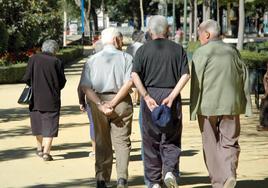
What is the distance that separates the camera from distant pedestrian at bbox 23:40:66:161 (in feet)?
31.3

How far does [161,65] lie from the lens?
6668 millimetres

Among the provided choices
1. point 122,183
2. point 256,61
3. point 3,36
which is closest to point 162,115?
point 122,183

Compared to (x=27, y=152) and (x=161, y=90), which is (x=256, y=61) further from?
(x=161, y=90)

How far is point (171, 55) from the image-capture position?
6.67 m

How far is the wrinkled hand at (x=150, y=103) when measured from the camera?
21.6 ft

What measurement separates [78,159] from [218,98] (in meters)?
3.42

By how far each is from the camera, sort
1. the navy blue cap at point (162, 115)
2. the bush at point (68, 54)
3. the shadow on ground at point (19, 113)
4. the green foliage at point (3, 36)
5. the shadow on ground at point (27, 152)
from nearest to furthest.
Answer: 1. the navy blue cap at point (162, 115)
2. the shadow on ground at point (27, 152)
3. the shadow on ground at point (19, 113)
4. the green foliage at point (3, 36)
5. the bush at point (68, 54)

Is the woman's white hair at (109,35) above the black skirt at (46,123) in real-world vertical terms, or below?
above

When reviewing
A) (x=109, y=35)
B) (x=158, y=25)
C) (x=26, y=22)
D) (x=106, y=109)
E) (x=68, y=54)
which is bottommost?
(x=68, y=54)

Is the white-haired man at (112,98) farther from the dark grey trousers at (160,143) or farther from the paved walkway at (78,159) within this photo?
the paved walkway at (78,159)

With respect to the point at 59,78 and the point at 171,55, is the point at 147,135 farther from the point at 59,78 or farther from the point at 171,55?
the point at 59,78

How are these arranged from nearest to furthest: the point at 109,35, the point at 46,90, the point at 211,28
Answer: the point at 211,28
the point at 109,35
the point at 46,90

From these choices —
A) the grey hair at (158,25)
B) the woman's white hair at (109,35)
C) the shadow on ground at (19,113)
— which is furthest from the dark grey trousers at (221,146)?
the shadow on ground at (19,113)

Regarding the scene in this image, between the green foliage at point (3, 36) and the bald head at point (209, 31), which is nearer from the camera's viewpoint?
the bald head at point (209, 31)
